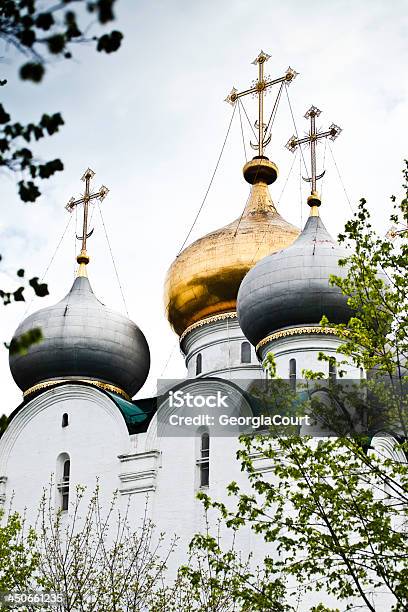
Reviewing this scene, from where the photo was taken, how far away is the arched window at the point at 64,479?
15867 mm

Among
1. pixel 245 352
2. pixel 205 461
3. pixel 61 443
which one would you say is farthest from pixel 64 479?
pixel 245 352

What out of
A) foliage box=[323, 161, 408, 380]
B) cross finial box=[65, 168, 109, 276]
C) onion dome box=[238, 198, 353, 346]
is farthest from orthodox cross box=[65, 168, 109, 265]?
foliage box=[323, 161, 408, 380]

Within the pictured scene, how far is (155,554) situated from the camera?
14.4 meters

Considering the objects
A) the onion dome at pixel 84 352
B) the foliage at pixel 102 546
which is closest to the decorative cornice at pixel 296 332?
the onion dome at pixel 84 352

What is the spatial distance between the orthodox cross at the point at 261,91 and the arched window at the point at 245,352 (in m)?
3.81

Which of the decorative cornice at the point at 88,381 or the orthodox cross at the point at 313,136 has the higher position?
the orthodox cross at the point at 313,136

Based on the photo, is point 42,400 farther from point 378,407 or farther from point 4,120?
point 4,120

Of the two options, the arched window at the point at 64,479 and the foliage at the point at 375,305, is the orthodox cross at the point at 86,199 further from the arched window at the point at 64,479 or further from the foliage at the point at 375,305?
the foliage at the point at 375,305

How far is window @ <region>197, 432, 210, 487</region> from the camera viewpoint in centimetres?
1495

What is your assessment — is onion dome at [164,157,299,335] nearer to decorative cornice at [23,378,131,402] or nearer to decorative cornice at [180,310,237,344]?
decorative cornice at [180,310,237,344]

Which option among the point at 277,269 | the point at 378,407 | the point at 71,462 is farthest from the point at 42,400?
the point at 378,407

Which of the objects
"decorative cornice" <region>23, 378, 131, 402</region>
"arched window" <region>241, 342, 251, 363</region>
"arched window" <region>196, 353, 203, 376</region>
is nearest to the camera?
"decorative cornice" <region>23, 378, 131, 402</region>

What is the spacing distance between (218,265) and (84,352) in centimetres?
262

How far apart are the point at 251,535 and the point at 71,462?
318cm
